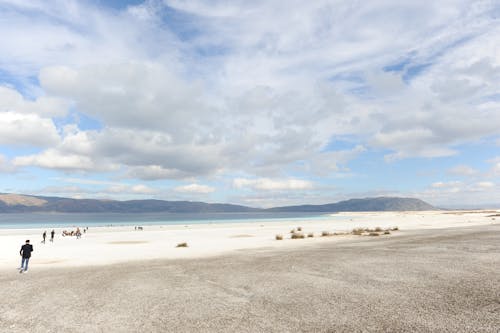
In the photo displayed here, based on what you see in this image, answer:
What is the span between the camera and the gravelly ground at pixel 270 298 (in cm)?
926

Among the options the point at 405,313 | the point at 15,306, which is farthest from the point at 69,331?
the point at 405,313

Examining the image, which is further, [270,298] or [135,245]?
[135,245]

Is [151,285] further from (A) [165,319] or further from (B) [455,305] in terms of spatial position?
(B) [455,305]

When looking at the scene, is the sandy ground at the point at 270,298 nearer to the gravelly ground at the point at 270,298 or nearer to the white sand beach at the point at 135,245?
the gravelly ground at the point at 270,298

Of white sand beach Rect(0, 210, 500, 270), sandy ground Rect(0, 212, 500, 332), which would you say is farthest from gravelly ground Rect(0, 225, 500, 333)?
white sand beach Rect(0, 210, 500, 270)

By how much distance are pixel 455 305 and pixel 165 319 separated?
8.75 m

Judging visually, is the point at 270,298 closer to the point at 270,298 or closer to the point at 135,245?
the point at 270,298

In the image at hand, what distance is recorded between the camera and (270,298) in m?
11.8

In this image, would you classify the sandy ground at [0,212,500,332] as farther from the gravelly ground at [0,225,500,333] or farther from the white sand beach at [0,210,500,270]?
the white sand beach at [0,210,500,270]

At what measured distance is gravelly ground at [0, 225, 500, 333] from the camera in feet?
30.4

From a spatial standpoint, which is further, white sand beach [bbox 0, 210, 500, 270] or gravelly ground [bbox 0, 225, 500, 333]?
white sand beach [bbox 0, 210, 500, 270]

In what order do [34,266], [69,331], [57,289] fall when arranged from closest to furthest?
[69,331] < [57,289] < [34,266]

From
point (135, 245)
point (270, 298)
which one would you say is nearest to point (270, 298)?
point (270, 298)

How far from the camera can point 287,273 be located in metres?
16.3
